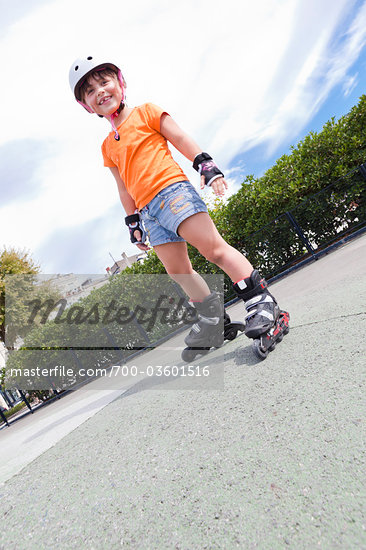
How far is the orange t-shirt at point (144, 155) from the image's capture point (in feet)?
7.02

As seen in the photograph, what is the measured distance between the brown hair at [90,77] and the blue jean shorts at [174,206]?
1004 millimetres

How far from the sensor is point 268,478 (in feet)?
2.59

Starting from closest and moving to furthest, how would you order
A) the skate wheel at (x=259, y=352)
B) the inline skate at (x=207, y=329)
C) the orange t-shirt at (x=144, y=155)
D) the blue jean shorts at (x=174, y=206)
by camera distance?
the skate wheel at (x=259, y=352) → the blue jean shorts at (x=174, y=206) → the orange t-shirt at (x=144, y=155) → the inline skate at (x=207, y=329)

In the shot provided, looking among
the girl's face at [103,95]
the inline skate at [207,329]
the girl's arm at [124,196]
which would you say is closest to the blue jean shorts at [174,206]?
the girl's arm at [124,196]

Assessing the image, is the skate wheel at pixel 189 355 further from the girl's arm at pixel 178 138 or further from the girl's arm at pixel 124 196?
the girl's arm at pixel 178 138

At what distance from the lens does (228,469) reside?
886 millimetres

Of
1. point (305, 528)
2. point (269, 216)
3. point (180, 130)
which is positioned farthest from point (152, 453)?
point (269, 216)

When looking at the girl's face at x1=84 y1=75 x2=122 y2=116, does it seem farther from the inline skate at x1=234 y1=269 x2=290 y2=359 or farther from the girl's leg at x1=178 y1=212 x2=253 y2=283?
the inline skate at x1=234 y1=269 x2=290 y2=359

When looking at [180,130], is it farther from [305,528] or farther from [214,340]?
[305,528]

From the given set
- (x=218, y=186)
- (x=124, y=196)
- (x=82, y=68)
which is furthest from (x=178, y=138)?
(x=82, y=68)

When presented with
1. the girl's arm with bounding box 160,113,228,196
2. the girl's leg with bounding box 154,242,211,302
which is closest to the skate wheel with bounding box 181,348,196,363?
the girl's leg with bounding box 154,242,211,302

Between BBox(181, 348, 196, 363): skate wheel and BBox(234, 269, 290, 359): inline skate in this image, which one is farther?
BBox(181, 348, 196, 363): skate wheel

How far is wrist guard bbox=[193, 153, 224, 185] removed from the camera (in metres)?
2.11

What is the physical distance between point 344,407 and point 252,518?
0.41m
